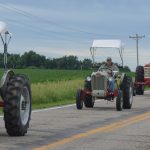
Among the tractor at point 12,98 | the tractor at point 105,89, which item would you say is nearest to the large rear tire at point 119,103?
the tractor at point 105,89

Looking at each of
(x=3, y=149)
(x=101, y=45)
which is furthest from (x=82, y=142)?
(x=101, y=45)

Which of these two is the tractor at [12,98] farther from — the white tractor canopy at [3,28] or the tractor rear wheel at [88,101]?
the tractor rear wheel at [88,101]

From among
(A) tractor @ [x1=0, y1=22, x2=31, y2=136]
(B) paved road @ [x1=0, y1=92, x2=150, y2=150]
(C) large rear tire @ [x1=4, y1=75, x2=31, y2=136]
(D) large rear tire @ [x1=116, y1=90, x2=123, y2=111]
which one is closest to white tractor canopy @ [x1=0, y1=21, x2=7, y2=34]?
(A) tractor @ [x1=0, y1=22, x2=31, y2=136]

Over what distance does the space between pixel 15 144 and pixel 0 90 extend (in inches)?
55.0

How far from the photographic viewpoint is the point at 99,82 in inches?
822

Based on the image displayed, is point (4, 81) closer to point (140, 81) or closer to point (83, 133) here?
point (83, 133)

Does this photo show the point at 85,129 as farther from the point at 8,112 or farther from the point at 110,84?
the point at 110,84

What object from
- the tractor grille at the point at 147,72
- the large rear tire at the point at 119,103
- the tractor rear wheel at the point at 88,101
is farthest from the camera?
the tractor grille at the point at 147,72

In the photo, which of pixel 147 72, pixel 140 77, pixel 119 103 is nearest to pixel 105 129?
pixel 119 103

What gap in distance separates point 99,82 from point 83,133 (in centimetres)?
838

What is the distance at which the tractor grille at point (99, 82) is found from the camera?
2083cm

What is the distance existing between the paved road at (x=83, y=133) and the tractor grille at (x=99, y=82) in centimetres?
299

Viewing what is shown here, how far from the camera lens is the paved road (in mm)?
10516

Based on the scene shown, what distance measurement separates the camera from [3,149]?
9820mm
